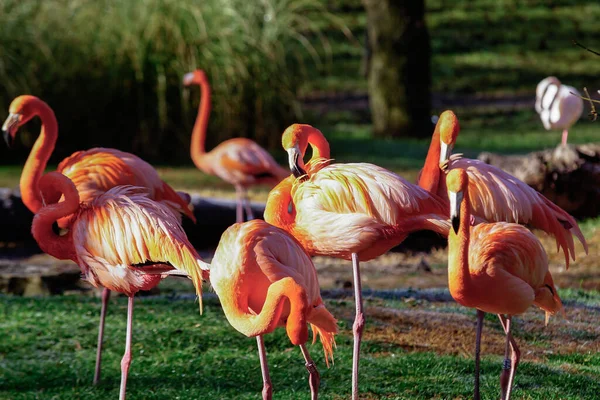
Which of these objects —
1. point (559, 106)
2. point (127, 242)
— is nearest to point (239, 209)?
point (127, 242)

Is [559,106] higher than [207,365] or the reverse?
higher

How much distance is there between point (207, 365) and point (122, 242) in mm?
1014

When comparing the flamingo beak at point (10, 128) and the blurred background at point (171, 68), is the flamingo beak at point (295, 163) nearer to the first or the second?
the flamingo beak at point (10, 128)

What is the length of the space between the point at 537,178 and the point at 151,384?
491cm

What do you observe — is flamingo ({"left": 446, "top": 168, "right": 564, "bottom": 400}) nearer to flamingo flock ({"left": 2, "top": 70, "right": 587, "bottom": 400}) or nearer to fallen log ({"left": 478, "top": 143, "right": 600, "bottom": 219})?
flamingo flock ({"left": 2, "top": 70, "right": 587, "bottom": 400})

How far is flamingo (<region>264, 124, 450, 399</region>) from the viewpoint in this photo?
14.5 ft

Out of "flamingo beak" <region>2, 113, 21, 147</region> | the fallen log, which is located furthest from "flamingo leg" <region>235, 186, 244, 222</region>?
"flamingo beak" <region>2, 113, 21, 147</region>

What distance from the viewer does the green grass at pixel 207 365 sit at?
181 inches

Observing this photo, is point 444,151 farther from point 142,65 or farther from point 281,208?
point 142,65

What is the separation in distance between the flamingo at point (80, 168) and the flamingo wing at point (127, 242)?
884 mm

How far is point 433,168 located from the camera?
496 cm

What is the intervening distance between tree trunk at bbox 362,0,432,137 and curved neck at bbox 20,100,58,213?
894 cm

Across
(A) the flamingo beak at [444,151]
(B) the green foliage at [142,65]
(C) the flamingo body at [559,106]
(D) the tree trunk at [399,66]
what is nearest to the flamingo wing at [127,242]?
(A) the flamingo beak at [444,151]

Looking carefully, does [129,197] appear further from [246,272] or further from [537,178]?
[537,178]
